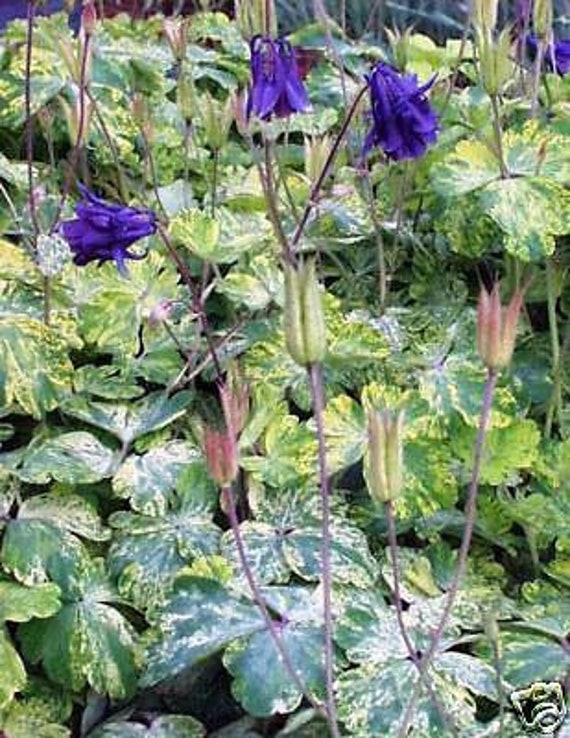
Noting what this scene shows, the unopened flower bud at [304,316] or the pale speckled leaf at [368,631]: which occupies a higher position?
the unopened flower bud at [304,316]

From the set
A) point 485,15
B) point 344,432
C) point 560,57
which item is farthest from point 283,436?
point 560,57

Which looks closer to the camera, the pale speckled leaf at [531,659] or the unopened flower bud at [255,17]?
the pale speckled leaf at [531,659]

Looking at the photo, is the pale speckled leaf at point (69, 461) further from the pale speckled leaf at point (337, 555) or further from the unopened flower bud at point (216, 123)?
the unopened flower bud at point (216, 123)

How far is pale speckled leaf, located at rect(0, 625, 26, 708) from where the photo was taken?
2.59 feet

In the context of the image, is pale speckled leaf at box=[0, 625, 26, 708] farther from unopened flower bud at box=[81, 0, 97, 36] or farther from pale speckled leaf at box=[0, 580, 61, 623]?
unopened flower bud at box=[81, 0, 97, 36]

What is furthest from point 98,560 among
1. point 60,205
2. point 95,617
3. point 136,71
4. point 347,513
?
point 136,71

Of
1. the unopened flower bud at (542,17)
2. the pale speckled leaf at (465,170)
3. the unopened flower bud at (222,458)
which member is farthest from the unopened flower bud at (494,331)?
the unopened flower bud at (542,17)

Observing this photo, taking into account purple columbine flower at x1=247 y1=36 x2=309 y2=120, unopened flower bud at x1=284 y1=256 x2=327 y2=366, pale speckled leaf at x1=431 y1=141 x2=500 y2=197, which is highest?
purple columbine flower at x1=247 y1=36 x2=309 y2=120

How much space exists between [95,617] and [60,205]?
454 mm

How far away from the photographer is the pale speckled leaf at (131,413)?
967 millimetres

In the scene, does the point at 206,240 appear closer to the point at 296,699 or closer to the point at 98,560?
the point at 98,560

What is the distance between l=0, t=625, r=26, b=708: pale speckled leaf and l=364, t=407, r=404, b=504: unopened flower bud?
25 cm

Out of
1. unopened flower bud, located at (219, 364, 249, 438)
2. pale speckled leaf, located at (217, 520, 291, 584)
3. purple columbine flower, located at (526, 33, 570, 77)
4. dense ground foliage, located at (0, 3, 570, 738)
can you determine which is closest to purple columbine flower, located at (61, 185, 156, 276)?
dense ground foliage, located at (0, 3, 570, 738)

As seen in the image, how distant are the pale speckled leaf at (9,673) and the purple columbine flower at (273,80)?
45 centimetres
